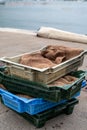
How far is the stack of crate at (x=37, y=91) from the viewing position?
2330mm

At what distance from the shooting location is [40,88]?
7.74 ft

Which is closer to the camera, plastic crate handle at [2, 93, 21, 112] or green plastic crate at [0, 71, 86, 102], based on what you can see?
green plastic crate at [0, 71, 86, 102]

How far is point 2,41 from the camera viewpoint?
22.3 feet

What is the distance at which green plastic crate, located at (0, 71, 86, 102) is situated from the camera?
90.3 inches

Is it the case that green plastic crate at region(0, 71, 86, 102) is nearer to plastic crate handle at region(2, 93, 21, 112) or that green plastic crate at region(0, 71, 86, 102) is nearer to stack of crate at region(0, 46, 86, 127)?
stack of crate at region(0, 46, 86, 127)

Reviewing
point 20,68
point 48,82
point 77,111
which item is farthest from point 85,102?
point 20,68

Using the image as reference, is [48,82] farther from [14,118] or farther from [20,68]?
[14,118]

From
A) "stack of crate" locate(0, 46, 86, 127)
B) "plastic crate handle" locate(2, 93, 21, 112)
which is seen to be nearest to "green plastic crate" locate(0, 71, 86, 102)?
"stack of crate" locate(0, 46, 86, 127)

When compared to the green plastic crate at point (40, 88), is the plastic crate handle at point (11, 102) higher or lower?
lower

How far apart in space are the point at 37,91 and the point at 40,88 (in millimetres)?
43

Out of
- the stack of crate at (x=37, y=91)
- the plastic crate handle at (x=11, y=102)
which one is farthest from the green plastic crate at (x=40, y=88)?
the plastic crate handle at (x=11, y=102)

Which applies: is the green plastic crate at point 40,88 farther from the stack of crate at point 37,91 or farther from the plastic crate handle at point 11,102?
the plastic crate handle at point 11,102

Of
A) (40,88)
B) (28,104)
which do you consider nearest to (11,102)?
(28,104)

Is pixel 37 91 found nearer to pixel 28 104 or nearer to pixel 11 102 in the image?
pixel 28 104
